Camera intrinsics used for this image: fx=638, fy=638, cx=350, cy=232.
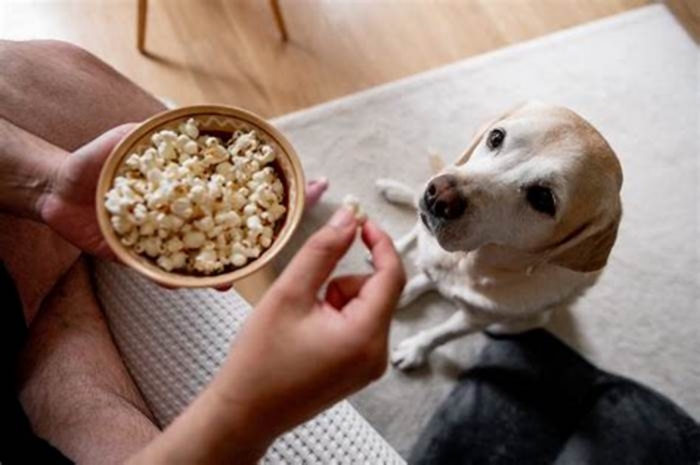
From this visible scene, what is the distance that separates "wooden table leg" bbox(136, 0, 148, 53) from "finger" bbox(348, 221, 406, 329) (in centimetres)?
160

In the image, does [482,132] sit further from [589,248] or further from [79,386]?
[79,386]

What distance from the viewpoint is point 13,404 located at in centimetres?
103

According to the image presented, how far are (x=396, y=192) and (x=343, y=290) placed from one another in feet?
3.71

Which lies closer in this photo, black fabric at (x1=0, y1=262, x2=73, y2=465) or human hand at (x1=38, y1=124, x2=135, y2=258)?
black fabric at (x1=0, y1=262, x2=73, y2=465)

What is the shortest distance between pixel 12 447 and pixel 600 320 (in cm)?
158

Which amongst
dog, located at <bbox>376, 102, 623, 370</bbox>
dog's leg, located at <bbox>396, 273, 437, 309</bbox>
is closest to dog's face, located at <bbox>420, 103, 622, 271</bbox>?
dog, located at <bbox>376, 102, 623, 370</bbox>

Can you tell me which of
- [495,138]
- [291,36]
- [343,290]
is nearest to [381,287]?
[343,290]

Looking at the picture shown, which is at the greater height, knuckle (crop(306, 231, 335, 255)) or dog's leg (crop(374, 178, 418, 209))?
knuckle (crop(306, 231, 335, 255))

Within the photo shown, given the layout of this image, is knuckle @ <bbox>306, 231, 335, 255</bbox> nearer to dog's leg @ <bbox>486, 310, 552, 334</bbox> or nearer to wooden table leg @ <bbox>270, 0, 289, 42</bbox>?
dog's leg @ <bbox>486, 310, 552, 334</bbox>

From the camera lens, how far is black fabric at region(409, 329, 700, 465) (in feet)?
5.52

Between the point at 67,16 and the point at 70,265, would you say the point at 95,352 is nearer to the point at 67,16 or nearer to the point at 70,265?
the point at 70,265

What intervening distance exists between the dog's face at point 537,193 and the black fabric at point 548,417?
1.94 feet

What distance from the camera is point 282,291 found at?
2.68ft

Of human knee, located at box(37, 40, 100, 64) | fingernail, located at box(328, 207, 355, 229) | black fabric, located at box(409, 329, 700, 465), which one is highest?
human knee, located at box(37, 40, 100, 64)
